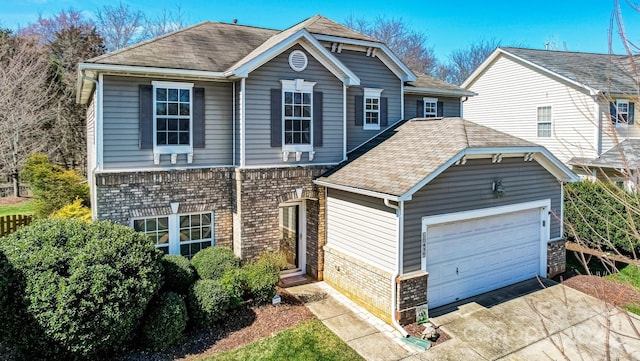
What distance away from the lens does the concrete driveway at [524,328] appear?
26.0 feet

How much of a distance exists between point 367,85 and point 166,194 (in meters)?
7.23

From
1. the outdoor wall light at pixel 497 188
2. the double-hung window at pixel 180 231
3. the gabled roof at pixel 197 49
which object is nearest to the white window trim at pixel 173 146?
the gabled roof at pixel 197 49

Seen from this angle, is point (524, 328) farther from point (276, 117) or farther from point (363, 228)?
point (276, 117)

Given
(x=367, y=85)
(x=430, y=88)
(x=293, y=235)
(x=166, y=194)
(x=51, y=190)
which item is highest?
(x=430, y=88)

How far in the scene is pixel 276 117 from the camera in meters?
11.3

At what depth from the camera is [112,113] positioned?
1000 centimetres

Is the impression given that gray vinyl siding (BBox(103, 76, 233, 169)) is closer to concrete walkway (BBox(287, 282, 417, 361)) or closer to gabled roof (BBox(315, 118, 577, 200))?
gabled roof (BBox(315, 118, 577, 200))

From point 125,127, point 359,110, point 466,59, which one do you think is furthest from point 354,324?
point 466,59

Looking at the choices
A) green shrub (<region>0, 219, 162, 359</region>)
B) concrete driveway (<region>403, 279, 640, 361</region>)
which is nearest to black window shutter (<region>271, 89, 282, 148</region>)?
green shrub (<region>0, 219, 162, 359</region>)

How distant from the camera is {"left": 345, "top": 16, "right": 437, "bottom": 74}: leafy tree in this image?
130ft

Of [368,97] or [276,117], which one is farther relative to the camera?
[368,97]

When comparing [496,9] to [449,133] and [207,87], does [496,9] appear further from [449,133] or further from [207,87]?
[207,87]

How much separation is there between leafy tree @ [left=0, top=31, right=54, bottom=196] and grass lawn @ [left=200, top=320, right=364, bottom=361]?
21761 millimetres

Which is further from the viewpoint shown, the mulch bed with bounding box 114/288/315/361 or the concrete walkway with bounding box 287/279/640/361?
the concrete walkway with bounding box 287/279/640/361
